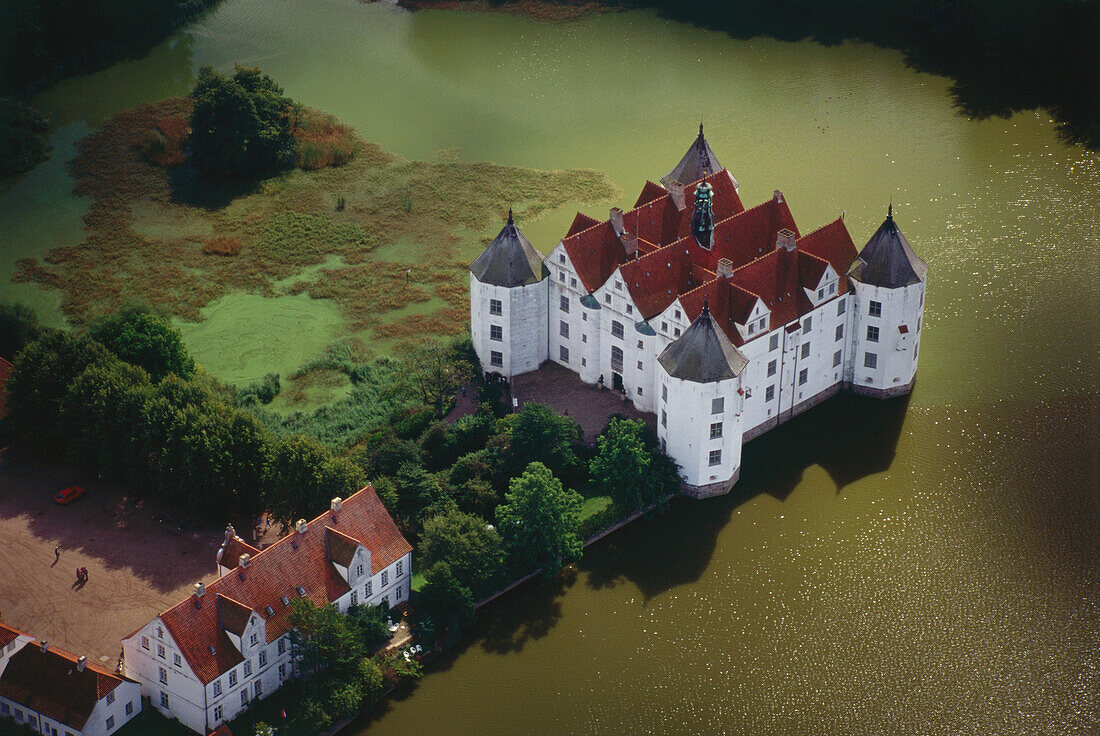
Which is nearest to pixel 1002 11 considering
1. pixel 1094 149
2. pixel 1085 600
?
pixel 1094 149

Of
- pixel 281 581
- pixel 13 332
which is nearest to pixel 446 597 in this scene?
pixel 281 581

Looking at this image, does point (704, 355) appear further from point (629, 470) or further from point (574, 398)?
point (574, 398)

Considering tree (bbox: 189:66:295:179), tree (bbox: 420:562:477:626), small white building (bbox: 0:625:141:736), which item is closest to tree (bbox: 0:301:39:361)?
tree (bbox: 189:66:295:179)

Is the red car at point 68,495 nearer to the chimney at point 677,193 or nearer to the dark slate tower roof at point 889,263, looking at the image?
the chimney at point 677,193

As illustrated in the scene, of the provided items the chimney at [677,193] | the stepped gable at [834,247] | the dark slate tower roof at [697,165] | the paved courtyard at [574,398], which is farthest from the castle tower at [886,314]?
the paved courtyard at [574,398]

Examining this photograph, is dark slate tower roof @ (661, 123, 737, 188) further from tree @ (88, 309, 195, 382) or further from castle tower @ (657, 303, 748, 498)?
tree @ (88, 309, 195, 382)

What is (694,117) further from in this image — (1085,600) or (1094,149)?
(1085,600)

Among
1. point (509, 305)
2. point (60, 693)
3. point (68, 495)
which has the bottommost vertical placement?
point (60, 693)
